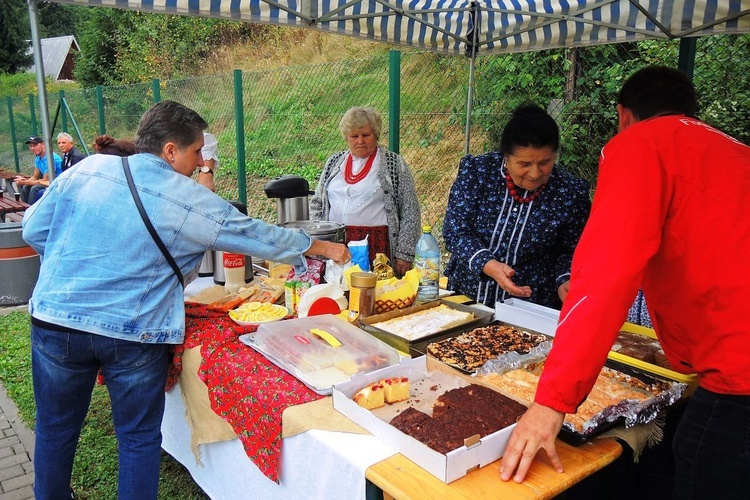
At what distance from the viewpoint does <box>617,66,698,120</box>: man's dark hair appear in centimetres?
176

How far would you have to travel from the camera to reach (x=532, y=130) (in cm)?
242

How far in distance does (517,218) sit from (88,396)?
2.06 metres

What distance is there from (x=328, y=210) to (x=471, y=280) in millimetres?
1536

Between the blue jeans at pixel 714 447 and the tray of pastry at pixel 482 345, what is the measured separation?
0.60 metres

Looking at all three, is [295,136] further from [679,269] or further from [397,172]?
[679,269]

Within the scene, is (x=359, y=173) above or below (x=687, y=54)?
below

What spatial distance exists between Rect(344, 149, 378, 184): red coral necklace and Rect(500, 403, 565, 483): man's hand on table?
2.86 meters

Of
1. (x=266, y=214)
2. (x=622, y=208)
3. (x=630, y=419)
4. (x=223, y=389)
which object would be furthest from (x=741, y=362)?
(x=266, y=214)

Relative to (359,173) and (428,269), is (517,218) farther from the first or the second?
(359,173)

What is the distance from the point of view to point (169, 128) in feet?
6.91

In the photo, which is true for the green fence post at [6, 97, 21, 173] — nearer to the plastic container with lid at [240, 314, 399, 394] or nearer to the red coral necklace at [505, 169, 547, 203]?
the plastic container with lid at [240, 314, 399, 394]

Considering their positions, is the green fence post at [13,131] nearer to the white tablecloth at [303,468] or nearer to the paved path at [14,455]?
the paved path at [14,455]

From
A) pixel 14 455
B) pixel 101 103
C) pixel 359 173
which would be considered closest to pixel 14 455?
pixel 14 455

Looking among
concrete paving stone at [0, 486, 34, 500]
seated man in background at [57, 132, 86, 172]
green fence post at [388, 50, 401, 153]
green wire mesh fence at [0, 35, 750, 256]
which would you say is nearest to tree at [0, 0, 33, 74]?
green wire mesh fence at [0, 35, 750, 256]
